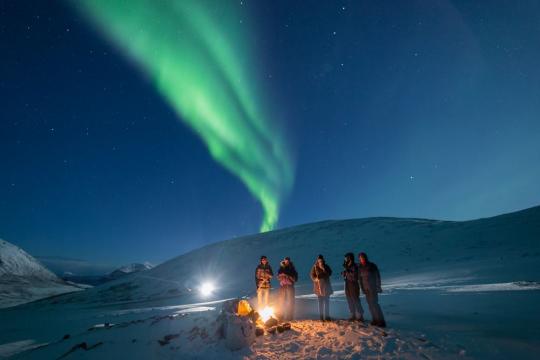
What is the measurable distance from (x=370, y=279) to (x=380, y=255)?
125 feet

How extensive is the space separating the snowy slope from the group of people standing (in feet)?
47.8

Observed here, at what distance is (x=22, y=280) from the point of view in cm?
12056

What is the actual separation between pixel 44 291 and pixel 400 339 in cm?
13020

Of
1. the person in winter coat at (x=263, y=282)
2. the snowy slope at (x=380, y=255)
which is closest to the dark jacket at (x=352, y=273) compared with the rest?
the person in winter coat at (x=263, y=282)

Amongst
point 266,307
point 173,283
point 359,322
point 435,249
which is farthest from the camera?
point 173,283

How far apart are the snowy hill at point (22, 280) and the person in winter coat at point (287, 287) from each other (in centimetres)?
9605

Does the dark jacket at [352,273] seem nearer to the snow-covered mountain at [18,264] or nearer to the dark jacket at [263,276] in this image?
the dark jacket at [263,276]

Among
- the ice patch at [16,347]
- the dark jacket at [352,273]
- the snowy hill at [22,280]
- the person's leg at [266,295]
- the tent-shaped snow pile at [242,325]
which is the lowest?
the ice patch at [16,347]

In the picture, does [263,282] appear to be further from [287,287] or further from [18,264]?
[18,264]

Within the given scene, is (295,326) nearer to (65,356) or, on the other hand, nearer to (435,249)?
(65,356)

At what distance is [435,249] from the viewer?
131 feet

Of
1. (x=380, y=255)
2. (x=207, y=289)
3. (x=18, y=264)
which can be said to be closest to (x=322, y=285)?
(x=380, y=255)

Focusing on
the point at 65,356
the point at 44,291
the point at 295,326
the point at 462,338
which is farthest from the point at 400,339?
the point at 44,291

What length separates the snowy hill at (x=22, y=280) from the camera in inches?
3675
